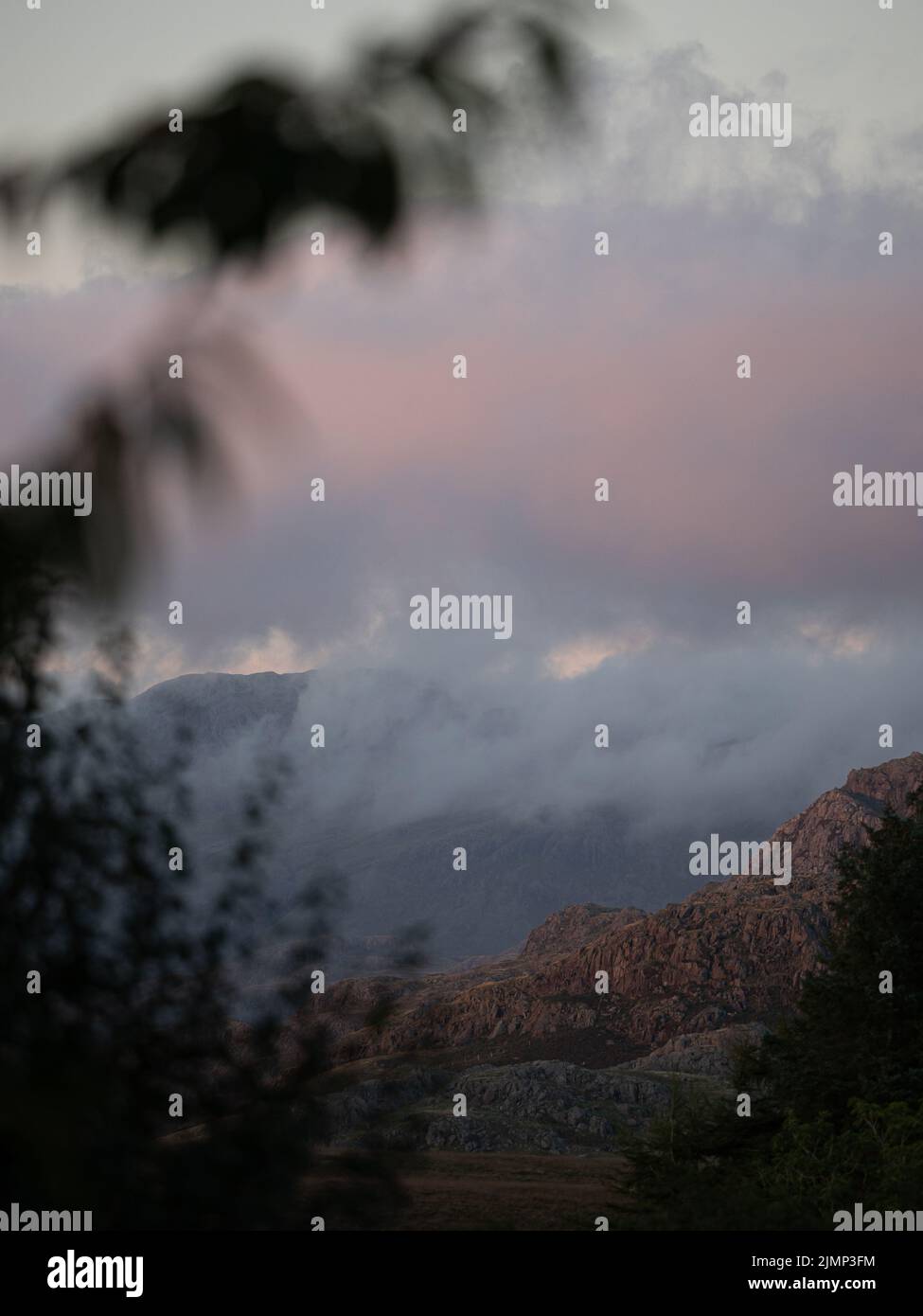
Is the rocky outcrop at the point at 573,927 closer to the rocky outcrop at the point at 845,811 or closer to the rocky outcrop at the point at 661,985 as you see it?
the rocky outcrop at the point at 845,811

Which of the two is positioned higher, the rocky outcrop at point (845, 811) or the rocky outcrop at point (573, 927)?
the rocky outcrop at point (845, 811)

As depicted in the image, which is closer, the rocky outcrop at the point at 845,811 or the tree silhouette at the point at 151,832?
the tree silhouette at the point at 151,832

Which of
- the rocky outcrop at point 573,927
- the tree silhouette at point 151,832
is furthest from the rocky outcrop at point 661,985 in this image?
the tree silhouette at point 151,832

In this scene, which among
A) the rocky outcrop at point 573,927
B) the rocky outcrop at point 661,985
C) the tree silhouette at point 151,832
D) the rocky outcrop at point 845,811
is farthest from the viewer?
the rocky outcrop at point 573,927

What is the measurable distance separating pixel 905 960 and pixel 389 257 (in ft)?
71.2

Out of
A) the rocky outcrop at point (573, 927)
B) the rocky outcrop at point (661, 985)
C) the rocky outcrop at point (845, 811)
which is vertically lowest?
the rocky outcrop at point (661, 985)

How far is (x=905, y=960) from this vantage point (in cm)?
2112

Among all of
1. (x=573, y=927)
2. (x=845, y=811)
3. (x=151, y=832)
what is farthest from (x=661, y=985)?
(x=151, y=832)

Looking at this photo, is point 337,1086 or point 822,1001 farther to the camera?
point 822,1001

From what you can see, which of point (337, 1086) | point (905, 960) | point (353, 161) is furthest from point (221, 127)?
point (905, 960)

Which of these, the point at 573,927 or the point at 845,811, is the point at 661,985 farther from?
the point at 573,927

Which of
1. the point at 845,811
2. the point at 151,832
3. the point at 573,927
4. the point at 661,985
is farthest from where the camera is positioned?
the point at 573,927

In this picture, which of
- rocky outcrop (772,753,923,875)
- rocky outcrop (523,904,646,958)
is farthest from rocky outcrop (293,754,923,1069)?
rocky outcrop (523,904,646,958)
